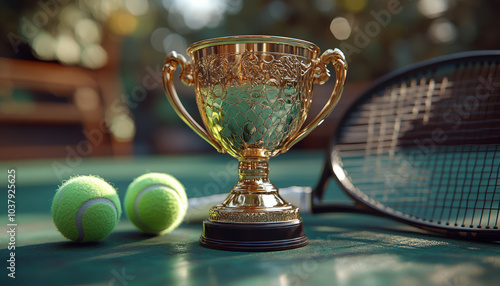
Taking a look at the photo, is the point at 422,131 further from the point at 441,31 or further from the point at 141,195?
the point at 441,31

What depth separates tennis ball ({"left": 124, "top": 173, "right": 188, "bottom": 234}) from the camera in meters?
1.27

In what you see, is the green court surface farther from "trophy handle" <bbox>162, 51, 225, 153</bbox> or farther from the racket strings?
"trophy handle" <bbox>162, 51, 225, 153</bbox>

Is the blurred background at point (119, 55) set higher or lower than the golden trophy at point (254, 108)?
higher

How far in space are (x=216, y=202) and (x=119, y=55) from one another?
7.12 meters

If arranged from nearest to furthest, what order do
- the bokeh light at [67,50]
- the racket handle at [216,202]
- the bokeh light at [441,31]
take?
the racket handle at [216,202] < the bokeh light at [67,50] < the bokeh light at [441,31]

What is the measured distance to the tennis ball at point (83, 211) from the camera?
1.15 m

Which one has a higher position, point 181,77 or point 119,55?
point 119,55

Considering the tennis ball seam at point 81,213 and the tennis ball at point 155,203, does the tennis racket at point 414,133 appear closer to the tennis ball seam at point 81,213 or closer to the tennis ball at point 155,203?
the tennis ball at point 155,203

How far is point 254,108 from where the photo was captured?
3.63ft

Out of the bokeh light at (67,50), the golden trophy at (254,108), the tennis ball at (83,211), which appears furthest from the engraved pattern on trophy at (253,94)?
the bokeh light at (67,50)

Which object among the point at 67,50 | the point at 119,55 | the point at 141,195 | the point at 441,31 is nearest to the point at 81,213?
the point at 141,195

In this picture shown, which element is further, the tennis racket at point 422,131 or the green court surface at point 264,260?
the tennis racket at point 422,131

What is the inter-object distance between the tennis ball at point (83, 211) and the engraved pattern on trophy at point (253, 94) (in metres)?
0.35

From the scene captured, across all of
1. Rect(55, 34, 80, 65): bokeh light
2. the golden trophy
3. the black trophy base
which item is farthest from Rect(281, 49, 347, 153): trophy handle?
Rect(55, 34, 80, 65): bokeh light
